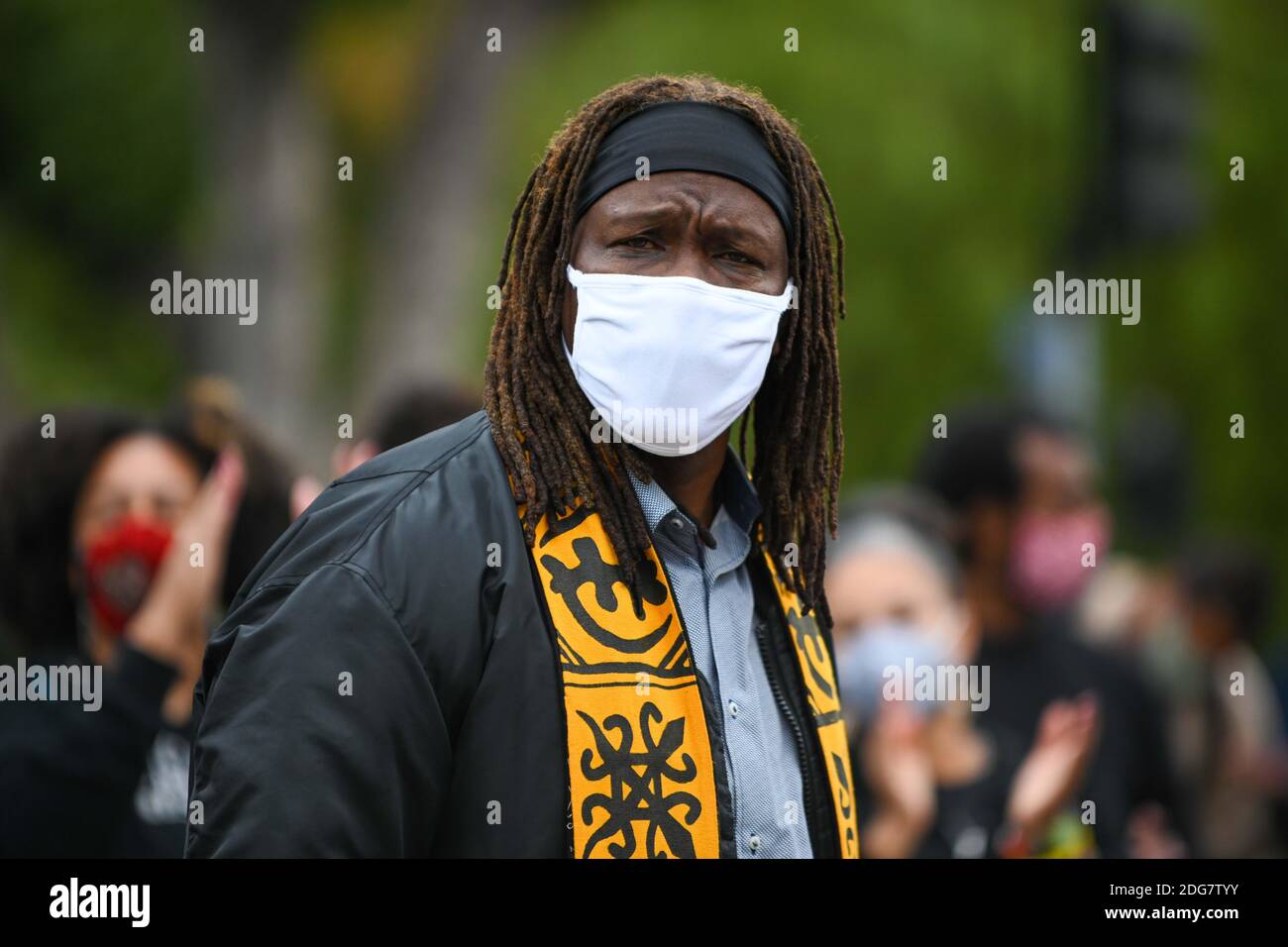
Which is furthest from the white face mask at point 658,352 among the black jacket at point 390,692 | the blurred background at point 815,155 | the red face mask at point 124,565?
the blurred background at point 815,155

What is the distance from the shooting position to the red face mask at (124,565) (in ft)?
14.6

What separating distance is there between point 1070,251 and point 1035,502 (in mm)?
6236

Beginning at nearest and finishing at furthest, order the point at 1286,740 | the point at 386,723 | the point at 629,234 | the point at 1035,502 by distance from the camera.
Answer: the point at 386,723 → the point at 629,234 → the point at 1035,502 → the point at 1286,740

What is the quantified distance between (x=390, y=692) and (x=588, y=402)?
0.69 m

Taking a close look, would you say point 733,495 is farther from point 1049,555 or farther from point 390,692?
point 1049,555

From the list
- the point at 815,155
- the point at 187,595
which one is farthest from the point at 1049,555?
the point at 815,155

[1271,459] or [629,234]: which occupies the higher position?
[1271,459]

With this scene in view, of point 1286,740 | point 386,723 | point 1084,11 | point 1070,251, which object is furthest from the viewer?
point 1084,11

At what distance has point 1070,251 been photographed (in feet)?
38.8

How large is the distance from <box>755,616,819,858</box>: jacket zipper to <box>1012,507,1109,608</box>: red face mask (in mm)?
2978

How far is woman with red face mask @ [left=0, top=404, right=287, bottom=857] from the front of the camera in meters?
3.95
